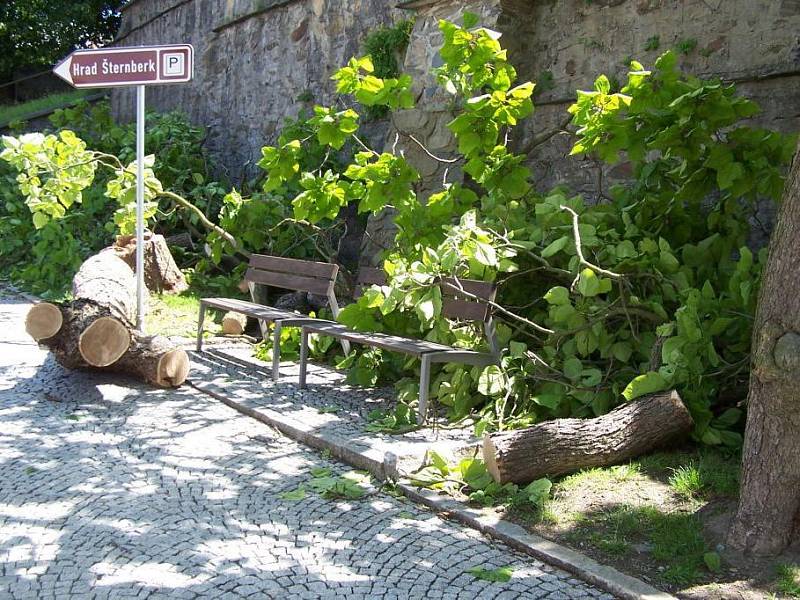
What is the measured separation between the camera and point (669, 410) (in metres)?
4.53

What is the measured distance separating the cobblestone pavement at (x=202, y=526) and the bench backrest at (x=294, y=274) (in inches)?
86.0

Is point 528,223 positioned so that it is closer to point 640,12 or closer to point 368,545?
point 640,12

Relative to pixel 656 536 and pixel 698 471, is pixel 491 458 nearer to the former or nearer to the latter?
pixel 656 536

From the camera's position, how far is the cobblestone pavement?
3.35 m

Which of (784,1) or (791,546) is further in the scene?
(784,1)

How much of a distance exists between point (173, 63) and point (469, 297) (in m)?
3.05

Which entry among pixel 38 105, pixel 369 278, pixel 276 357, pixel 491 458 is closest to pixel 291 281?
pixel 369 278

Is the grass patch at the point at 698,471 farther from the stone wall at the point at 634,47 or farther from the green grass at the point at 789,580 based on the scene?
the stone wall at the point at 634,47

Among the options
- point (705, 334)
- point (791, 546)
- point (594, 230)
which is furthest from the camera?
point (594, 230)

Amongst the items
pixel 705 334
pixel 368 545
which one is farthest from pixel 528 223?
pixel 368 545

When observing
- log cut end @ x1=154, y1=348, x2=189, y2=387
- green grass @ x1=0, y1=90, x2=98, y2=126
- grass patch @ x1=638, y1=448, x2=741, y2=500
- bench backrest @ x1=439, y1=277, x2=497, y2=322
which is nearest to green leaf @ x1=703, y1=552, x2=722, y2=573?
grass patch @ x1=638, y1=448, x2=741, y2=500

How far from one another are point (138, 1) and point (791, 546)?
1664 centimetres

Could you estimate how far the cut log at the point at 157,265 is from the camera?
389 inches

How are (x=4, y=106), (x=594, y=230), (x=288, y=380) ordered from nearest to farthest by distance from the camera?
(x=594, y=230), (x=288, y=380), (x=4, y=106)
